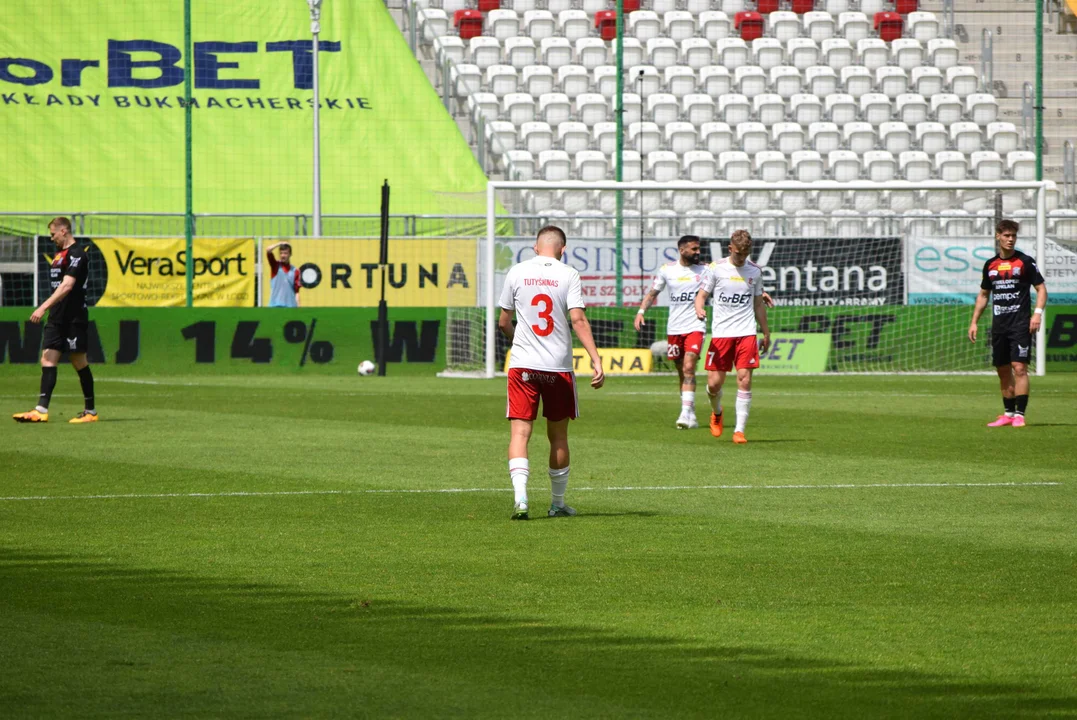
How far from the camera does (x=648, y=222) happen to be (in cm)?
2944

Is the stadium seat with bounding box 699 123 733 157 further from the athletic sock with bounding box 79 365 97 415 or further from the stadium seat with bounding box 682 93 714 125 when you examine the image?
the athletic sock with bounding box 79 365 97 415

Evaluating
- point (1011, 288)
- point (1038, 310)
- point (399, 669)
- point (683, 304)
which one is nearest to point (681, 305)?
point (683, 304)

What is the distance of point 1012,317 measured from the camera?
16.4 m

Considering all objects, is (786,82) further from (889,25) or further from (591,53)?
(591,53)

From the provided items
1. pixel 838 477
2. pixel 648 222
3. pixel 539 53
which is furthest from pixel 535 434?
pixel 539 53

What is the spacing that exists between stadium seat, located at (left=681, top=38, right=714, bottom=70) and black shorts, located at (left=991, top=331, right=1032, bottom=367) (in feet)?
67.1

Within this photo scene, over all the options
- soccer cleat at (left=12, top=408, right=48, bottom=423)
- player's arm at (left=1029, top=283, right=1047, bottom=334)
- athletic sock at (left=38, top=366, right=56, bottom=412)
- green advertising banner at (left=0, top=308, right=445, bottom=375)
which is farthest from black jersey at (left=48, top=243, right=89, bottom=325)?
player's arm at (left=1029, top=283, right=1047, bottom=334)

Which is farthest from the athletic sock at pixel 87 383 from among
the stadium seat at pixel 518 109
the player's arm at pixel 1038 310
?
the stadium seat at pixel 518 109

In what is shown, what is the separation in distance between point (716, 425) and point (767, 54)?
2246 cm

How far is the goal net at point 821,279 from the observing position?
26.0 m

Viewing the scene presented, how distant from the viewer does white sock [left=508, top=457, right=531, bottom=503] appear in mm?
9305

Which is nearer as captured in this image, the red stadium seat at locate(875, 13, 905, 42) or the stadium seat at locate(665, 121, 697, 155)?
the stadium seat at locate(665, 121, 697, 155)

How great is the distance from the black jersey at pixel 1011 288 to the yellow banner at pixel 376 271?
39.5ft

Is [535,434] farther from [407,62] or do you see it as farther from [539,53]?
[539,53]
